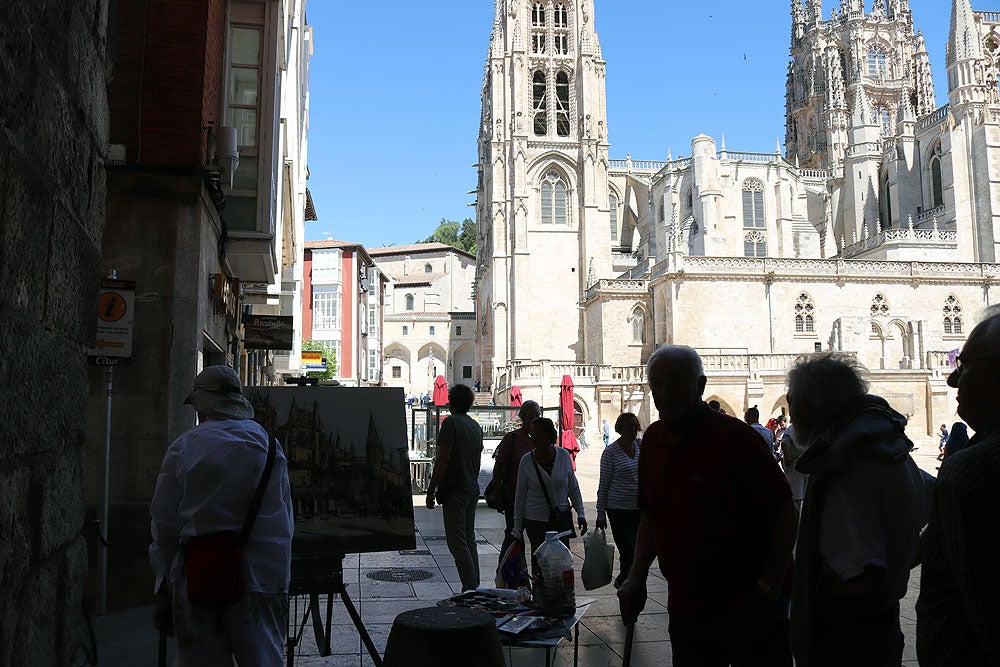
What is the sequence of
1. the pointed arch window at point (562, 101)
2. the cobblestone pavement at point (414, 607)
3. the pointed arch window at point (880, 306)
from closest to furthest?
the cobblestone pavement at point (414, 607) → the pointed arch window at point (880, 306) → the pointed arch window at point (562, 101)

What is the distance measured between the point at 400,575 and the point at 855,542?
6.35 meters

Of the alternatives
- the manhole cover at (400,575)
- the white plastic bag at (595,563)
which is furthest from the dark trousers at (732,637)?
the manhole cover at (400,575)

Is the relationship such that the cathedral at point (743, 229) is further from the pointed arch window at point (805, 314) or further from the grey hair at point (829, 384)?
the grey hair at point (829, 384)

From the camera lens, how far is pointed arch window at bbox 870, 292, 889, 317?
4191cm

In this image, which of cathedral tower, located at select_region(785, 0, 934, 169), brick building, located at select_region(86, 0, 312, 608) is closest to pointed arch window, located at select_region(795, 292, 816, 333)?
cathedral tower, located at select_region(785, 0, 934, 169)

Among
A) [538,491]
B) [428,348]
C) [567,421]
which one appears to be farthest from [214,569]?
[428,348]

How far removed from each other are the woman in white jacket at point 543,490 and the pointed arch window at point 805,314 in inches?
1506

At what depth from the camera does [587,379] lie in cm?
3906

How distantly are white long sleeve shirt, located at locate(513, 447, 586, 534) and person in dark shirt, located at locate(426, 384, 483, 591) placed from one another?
0.41m

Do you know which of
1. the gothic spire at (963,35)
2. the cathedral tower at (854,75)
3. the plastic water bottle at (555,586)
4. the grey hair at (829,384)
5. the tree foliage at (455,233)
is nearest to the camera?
the grey hair at (829,384)

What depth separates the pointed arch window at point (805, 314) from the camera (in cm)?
4150

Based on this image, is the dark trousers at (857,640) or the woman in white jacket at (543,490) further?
the woman in white jacket at (543,490)

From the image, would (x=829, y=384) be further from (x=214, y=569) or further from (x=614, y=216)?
(x=614, y=216)

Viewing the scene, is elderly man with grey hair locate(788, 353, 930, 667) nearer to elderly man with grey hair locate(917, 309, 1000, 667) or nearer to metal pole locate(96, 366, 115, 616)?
elderly man with grey hair locate(917, 309, 1000, 667)
